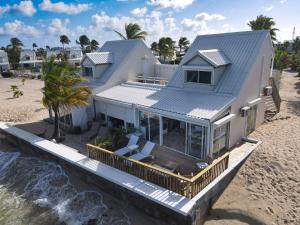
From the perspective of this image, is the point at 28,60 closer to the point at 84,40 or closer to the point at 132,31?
the point at 84,40

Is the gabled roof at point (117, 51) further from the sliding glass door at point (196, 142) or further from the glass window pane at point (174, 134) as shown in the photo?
the sliding glass door at point (196, 142)

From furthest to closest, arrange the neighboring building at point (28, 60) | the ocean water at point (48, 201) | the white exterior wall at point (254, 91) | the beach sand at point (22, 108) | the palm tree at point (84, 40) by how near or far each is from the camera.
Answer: the palm tree at point (84, 40) < the neighboring building at point (28, 60) < the beach sand at point (22, 108) < the white exterior wall at point (254, 91) < the ocean water at point (48, 201)

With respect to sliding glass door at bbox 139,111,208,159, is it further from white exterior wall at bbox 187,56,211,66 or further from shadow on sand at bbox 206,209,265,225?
white exterior wall at bbox 187,56,211,66

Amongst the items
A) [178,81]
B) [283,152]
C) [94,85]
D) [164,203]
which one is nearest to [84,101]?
[94,85]

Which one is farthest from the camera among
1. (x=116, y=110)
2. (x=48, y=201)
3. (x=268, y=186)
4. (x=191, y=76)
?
(x=116, y=110)

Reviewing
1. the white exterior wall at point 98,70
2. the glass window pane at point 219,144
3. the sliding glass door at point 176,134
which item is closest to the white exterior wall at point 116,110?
the sliding glass door at point 176,134

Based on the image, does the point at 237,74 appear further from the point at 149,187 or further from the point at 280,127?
the point at 149,187

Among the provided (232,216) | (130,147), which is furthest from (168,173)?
(130,147)
